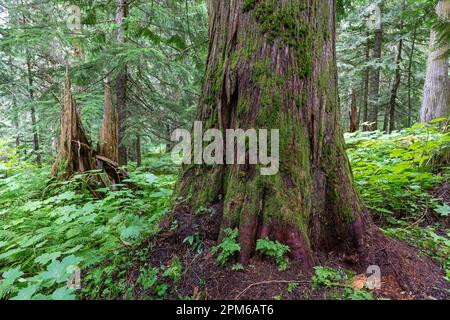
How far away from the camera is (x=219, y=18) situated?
8.39 feet

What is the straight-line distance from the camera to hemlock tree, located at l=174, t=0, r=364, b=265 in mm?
2115

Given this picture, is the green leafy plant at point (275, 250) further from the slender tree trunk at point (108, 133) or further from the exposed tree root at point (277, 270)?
the slender tree trunk at point (108, 133)

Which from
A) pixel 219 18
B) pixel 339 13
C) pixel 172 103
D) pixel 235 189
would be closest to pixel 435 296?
pixel 235 189

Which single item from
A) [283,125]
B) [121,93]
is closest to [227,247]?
[283,125]

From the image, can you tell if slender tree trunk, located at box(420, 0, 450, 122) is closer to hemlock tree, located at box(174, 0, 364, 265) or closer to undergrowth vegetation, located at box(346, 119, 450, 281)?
undergrowth vegetation, located at box(346, 119, 450, 281)

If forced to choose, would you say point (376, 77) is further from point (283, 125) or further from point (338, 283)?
point (338, 283)

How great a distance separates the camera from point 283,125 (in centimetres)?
218

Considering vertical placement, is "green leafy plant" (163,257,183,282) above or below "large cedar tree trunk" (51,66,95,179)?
below

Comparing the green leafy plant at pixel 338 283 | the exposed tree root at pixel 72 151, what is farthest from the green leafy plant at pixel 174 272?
the exposed tree root at pixel 72 151

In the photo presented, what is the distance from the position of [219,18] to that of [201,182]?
1.58 meters

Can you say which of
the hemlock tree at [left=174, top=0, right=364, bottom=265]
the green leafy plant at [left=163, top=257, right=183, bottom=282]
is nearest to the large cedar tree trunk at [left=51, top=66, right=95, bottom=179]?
the hemlock tree at [left=174, top=0, right=364, bottom=265]

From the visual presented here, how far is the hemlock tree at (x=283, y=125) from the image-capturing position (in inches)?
83.3

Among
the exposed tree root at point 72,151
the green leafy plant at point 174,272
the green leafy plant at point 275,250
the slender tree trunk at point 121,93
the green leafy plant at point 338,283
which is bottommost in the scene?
the green leafy plant at point 338,283
